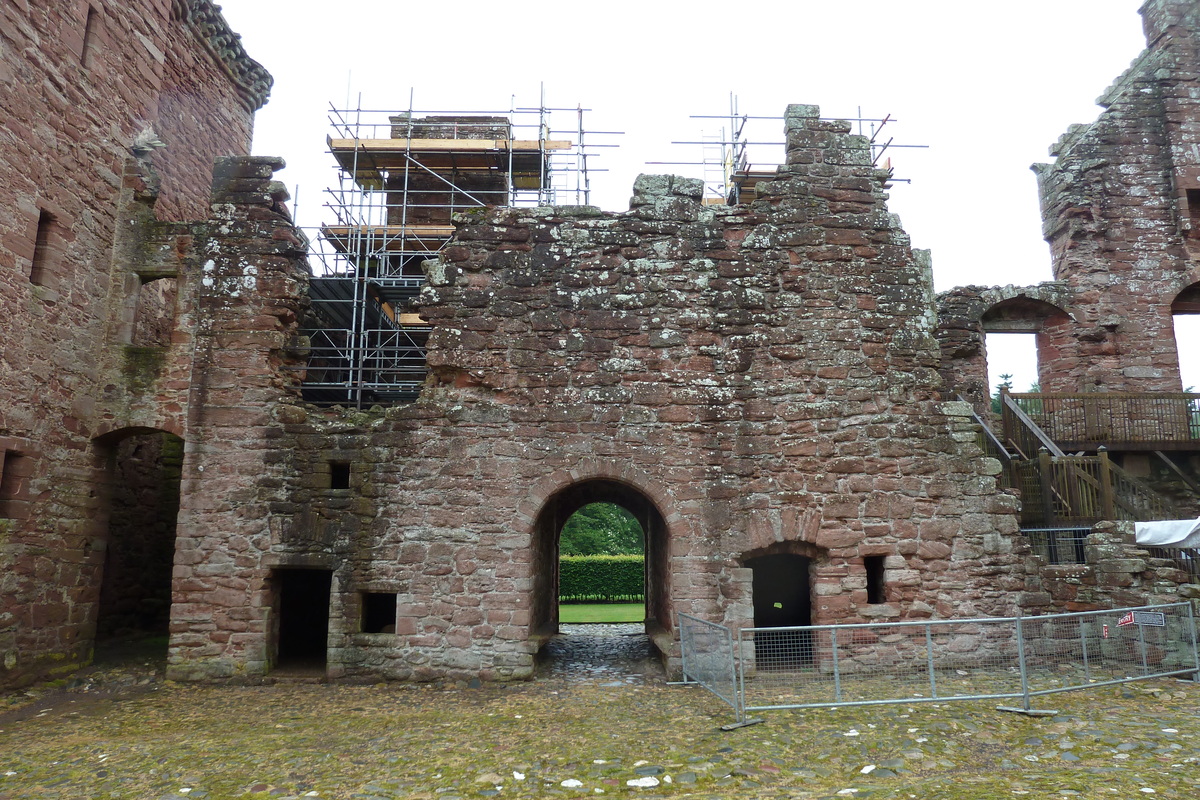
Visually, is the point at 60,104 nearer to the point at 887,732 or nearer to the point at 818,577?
the point at 818,577

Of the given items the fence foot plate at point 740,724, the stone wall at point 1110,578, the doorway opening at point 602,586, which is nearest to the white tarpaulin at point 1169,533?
the stone wall at point 1110,578

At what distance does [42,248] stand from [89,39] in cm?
303

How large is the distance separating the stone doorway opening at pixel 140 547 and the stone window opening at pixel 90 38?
5016mm

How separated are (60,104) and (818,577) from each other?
10.9 meters

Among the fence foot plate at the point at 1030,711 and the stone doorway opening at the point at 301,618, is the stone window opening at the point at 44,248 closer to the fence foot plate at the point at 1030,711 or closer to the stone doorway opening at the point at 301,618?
the stone doorway opening at the point at 301,618

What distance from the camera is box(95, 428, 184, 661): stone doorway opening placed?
1099 centimetres

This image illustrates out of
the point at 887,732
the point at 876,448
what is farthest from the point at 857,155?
the point at 887,732

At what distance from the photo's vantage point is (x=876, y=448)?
8.95m

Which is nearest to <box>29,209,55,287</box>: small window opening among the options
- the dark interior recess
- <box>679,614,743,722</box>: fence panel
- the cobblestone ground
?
the dark interior recess

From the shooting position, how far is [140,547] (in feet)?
38.0

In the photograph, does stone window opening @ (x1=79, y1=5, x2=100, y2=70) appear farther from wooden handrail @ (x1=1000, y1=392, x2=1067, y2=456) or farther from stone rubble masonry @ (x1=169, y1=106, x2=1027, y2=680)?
wooden handrail @ (x1=1000, y1=392, x2=1067, y2=456)

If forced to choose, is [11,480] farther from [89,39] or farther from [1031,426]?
[1031,426]

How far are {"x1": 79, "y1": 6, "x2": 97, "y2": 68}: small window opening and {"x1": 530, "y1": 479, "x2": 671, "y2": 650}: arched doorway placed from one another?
27.4ft

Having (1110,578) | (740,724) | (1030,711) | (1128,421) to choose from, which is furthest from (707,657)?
(1128,421)
